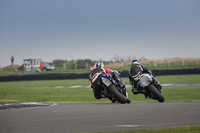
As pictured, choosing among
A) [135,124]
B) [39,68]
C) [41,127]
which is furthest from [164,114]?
[39,68]

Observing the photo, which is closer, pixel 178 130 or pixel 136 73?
pixel 178 130

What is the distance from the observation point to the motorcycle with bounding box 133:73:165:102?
11.2m

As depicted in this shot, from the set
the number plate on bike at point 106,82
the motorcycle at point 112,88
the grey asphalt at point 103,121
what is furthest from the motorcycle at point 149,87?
the grey asphalt at point 103,121

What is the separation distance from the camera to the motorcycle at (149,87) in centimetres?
1116

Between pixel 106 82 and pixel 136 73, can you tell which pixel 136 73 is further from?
pixel 106 82

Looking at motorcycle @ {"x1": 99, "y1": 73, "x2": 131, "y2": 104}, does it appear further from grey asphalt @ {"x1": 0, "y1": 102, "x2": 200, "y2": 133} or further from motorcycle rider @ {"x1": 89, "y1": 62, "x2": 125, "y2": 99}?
grey asphalt @ {"x1": 0, "y1": 102, "x2": 200, "y2": 133}

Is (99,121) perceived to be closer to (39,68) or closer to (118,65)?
(118,65)

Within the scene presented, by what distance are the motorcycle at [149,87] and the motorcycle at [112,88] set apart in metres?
0.74

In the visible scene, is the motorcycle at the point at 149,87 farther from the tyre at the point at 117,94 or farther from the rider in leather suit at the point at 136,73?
the tyre at the point at 117,94

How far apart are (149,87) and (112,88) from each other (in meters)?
1.43

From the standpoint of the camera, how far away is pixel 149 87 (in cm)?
1127

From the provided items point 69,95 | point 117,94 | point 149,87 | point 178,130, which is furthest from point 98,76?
A: point 69,95

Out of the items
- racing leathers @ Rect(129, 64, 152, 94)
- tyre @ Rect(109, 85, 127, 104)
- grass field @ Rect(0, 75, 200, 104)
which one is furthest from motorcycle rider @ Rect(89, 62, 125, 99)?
grass field @ Rect(0, 75, 200, 104)

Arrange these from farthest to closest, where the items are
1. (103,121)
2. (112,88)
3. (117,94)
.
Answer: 1. (112,88)
2. (117,94)
3. (103,121)
